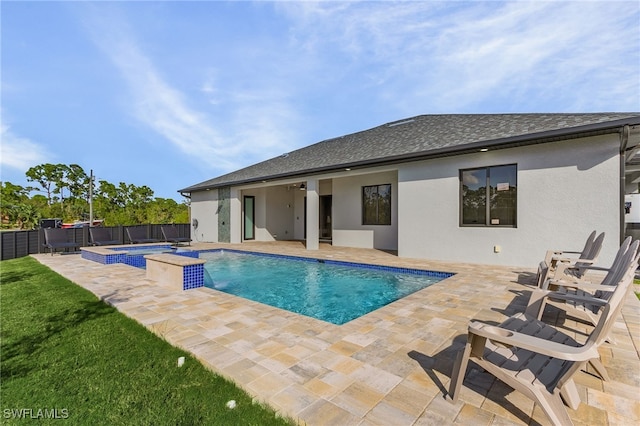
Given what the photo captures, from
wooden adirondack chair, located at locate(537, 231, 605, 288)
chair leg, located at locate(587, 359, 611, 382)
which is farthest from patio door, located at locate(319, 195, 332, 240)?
chair leg, located at locate(587, 359, 611, 382)

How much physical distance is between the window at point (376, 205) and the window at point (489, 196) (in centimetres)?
371

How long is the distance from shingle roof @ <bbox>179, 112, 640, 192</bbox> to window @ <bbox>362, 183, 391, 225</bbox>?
5.53ft

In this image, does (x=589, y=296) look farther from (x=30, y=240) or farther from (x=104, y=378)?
(x=30, y=240)

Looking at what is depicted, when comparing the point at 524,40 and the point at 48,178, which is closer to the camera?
the point at 524,40

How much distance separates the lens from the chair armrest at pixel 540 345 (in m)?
1.57

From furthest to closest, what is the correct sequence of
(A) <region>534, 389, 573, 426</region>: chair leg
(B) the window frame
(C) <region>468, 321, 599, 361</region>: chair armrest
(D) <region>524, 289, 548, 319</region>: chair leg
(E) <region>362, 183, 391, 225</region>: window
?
(E) <region>362, 183, 391, 225</region>: window < (B) the window frame < (D) <region>524, 289, 548, 319</region>: chair leg < (A) <region>534, 389, 573, 426</region>: chair leg < (C) <region>468, 321, 599, 361</region>: chair armrest

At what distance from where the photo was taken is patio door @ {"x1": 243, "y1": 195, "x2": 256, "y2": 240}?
16.4 meters

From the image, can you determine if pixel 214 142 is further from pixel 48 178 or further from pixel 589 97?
pixel 48 178

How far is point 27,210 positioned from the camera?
28.0 metres

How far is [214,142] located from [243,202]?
7.25 m

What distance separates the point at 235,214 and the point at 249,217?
1.29 metres

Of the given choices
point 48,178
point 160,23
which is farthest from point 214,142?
point 48,178

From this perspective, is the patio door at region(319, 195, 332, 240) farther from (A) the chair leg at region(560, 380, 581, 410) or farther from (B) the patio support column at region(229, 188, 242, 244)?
(A) the chair leg at region(560, 380, 581, 410)

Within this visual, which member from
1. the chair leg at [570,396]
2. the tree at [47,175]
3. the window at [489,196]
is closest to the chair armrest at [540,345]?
the chair leg at [570,396]
